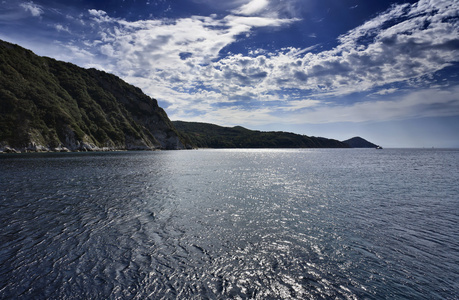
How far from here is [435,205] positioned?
2478cm

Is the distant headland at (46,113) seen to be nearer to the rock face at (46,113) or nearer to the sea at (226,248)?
the rock face at (46,113)

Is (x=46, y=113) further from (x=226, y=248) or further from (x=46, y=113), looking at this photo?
(x=226, y=248)

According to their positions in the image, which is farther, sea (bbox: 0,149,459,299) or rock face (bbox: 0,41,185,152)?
rock face (bbox: 0,41,185,152)

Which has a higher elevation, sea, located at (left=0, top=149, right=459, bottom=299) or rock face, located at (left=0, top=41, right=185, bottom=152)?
rock face, located at (left=0, top=41, right=185, bottom=152)

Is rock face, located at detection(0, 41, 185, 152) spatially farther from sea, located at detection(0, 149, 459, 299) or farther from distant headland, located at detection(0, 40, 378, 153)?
sea, located at detection(0, 149, 459, 299)

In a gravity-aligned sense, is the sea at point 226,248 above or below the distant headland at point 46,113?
below

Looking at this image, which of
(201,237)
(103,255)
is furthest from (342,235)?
(103,255)

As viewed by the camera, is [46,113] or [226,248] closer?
[226,248]

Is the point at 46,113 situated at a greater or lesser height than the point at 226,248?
greater

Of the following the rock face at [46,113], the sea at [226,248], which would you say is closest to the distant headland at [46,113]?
the rock face at [46,113]

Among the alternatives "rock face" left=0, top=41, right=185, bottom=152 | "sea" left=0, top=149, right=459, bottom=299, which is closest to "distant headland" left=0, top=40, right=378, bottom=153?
"rock face" left=0, top=41, right=185, bottom=152

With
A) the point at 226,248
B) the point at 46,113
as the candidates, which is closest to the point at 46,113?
the point at 46,113

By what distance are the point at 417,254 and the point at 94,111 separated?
21721 centimetres

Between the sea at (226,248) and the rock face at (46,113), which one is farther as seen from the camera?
the rock face at (46,113)
